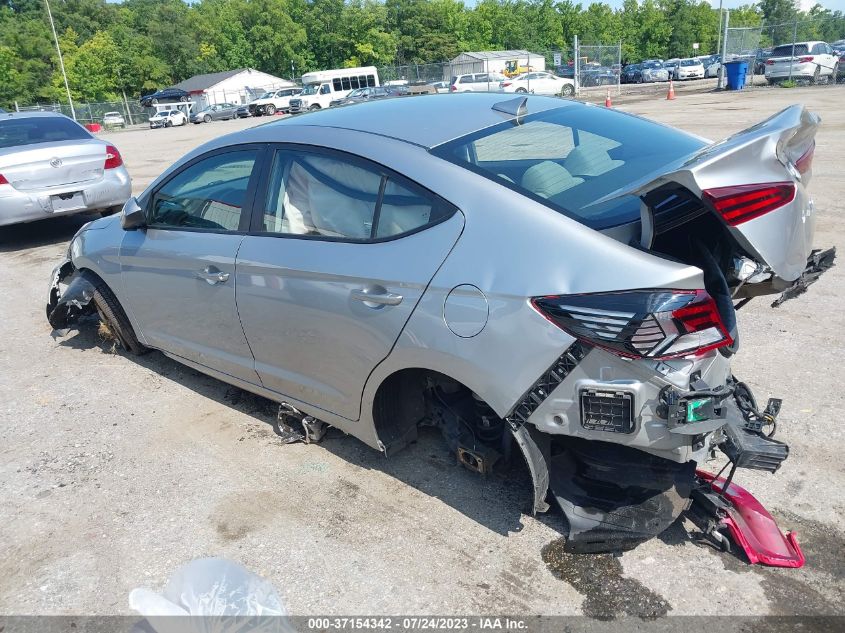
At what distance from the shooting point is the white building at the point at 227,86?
66.7m

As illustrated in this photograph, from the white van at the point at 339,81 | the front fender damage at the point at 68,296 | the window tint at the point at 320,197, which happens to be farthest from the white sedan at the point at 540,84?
the window tint at the point at 320,197

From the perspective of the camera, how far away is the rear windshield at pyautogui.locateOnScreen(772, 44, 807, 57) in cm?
2781

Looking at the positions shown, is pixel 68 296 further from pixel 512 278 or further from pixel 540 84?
pixel 540 84

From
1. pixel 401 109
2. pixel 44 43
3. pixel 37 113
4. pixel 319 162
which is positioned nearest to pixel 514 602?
pixel 319 162

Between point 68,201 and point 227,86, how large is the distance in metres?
69.9

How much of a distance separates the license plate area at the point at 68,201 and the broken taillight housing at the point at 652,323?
7.52m

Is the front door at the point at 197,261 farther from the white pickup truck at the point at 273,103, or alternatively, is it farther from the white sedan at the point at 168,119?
the white sedan at the point at 168,119

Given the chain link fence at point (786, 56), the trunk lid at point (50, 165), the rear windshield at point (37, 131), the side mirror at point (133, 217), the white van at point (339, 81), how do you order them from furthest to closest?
1. the white van at point (339, 81)
2. the chain link fence at point (786, 56)
3. the rear windshield at point (37, 131)
4. the trunk lid at point (50, 165)
5. the side mirror at point (133, 217)

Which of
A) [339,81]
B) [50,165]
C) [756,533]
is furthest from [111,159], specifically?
[339,81]

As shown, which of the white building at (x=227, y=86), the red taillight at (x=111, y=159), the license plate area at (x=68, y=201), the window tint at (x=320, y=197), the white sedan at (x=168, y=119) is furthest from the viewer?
the white building at (x=227, y=86)

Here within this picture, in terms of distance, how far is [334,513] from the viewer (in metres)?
3.17

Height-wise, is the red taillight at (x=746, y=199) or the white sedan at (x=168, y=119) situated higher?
the red taillight at (x=746, y=199)

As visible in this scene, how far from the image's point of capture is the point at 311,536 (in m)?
3.03

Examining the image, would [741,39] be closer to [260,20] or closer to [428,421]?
[428,421]
